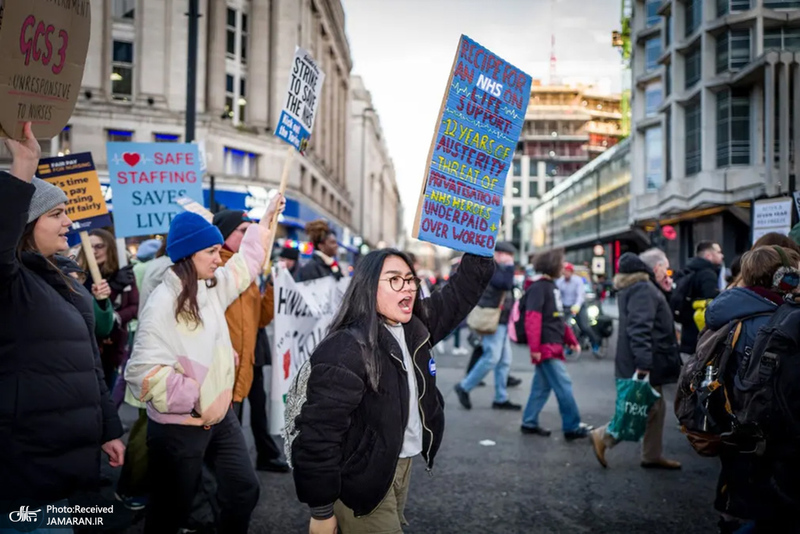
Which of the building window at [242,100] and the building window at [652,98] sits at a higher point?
the building window at [652,98]

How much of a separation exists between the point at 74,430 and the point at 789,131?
1873 cm

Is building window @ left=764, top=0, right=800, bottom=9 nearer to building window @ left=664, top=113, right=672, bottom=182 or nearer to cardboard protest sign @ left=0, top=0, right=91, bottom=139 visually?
building window @ left=664, top=113, right=672, bottom=182

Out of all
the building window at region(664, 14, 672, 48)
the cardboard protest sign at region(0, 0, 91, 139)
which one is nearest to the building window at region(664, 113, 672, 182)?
the building window at region(664, 14, 672, 48)

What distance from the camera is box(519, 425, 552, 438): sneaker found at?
725 cm

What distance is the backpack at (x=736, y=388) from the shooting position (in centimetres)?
301

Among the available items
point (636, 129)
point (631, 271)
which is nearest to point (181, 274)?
point (631, 271)

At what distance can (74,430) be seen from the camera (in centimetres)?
261

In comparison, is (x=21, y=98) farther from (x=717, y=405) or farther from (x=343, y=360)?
(x=717, y=405)

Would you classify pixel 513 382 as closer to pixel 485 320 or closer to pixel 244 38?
pixel 485 320

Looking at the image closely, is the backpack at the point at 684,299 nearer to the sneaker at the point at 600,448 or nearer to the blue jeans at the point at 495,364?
the sneaker at the point at 600,448

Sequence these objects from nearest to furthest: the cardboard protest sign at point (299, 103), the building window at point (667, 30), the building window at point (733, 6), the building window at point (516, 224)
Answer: the cardboard protest sign at point (299, 103) → the building window at point (733, 6) → the building window at point (667, 30) → the building window at point (516, 224)

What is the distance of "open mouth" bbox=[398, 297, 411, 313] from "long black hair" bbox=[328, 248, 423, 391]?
0.11 m

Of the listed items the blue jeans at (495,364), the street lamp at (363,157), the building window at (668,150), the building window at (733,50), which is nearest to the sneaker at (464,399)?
the blue jeans at (495,364)

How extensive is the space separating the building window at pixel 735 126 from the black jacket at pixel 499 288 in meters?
26.2
